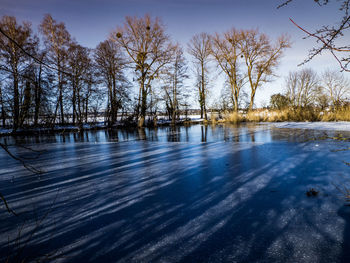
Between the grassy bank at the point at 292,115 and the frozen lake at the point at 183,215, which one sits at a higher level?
the grassy bank at the point at 292,115

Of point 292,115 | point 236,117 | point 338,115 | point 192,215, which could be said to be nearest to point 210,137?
point 192,215

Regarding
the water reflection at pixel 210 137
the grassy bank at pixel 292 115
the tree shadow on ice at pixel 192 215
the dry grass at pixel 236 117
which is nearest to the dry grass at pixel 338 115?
the grassy bank at pixel 292 115

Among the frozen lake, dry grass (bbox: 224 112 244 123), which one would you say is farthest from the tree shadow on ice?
dry grass (bbox: 224 112 244 123)

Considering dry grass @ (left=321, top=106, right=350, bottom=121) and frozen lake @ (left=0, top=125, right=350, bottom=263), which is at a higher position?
dry grass @ (left=321, top=106, right=350, bottom=121)

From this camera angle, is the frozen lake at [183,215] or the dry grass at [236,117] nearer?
the frozen lake at [183,215]

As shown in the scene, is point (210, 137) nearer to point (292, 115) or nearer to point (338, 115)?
point (338, 115)

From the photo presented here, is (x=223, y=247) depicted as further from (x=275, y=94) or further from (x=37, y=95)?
(x=275, y=94)

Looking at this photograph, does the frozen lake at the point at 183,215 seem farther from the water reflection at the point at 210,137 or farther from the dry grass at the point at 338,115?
the dry grass at the point at 338,115

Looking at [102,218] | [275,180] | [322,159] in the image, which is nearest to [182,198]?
[102,218]

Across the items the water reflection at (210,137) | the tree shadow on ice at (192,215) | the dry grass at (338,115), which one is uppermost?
the dry grass at (338,115)

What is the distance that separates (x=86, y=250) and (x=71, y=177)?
198 cm

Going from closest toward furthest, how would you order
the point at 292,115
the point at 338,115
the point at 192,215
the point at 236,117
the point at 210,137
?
1. the point at 192,215
2. the point at 210,137
3. the point at 338,115
4. the point at 292,115
5. the point at 236,117

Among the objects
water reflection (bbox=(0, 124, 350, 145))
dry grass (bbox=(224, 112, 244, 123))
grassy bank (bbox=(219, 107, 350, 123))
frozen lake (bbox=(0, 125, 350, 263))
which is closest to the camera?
frozen lake (bbox=(0, 125, 350, 263))

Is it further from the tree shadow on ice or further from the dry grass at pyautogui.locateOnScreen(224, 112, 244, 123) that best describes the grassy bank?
the tree shadow on ice
